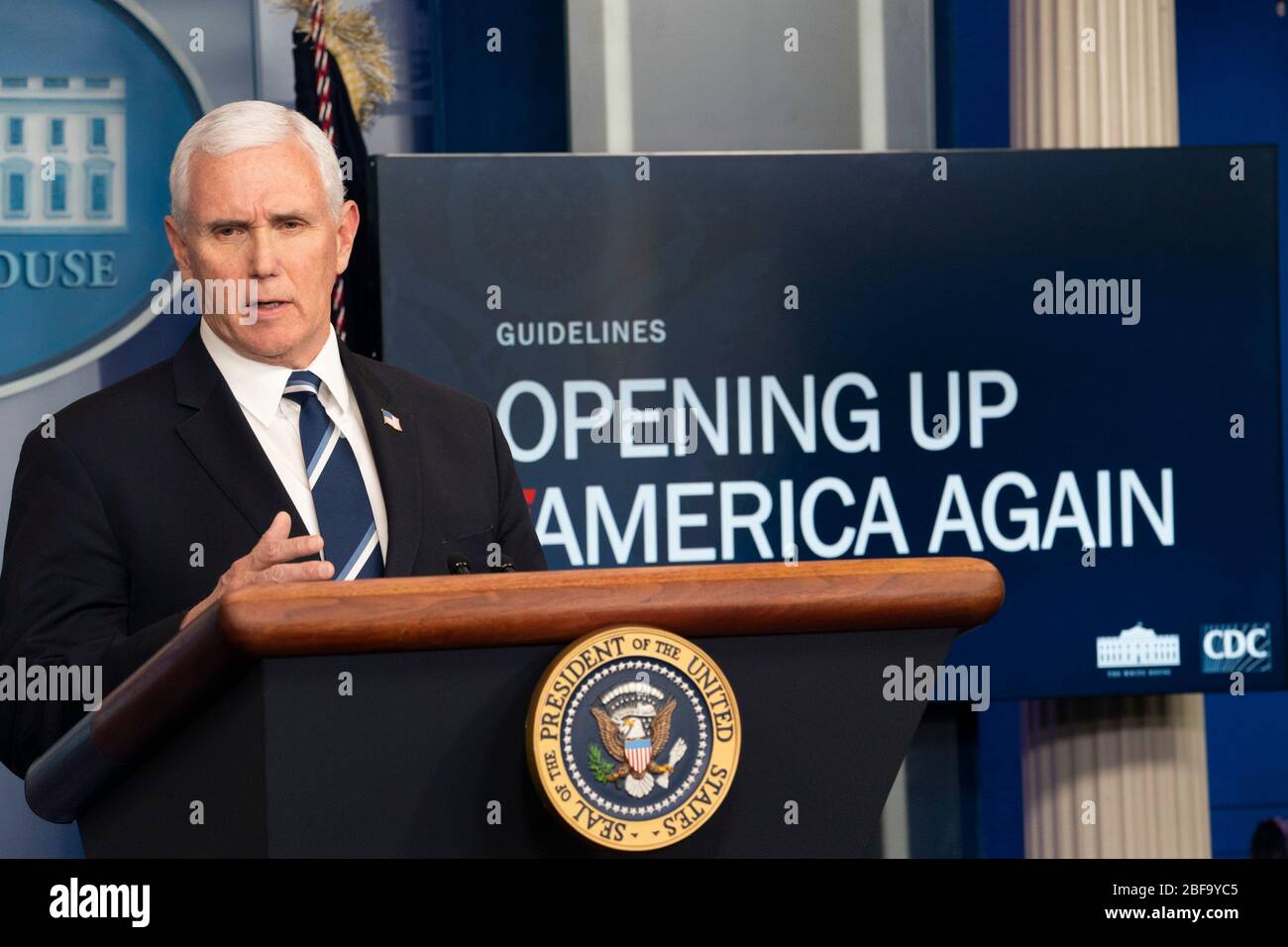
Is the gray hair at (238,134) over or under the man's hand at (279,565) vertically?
over

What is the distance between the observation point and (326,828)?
3.74ft

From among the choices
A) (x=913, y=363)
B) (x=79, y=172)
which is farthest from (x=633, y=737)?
(x=79, y=172)

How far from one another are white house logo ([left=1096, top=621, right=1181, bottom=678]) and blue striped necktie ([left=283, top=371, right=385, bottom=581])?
2.08m

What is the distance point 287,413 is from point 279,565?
21.6 inches

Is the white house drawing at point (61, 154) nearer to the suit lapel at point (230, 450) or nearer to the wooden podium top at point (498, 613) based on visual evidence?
the suit lapel at point (230, 450)

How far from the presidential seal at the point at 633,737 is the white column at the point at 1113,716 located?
8.58 ft

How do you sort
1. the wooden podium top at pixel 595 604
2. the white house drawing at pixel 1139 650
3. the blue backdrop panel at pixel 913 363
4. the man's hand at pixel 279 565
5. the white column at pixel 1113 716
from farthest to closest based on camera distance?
the white column at pixel 1113 716, the white house drawing at pixel 1139 650, the blue backdrop panel at pixel 913 363, the man's hand at pixel 279 565, the wooden podium top at pixel 595 604

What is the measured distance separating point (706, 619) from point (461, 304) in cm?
209

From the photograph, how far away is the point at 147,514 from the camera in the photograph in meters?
1.70

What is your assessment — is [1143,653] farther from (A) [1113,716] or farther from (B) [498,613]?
(B) [498,613]

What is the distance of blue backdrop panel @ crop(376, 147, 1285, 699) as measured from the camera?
3201mm

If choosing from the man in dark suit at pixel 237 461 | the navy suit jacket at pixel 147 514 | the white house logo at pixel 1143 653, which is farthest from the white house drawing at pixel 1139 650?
the navy suit jacket at pixel 147 514

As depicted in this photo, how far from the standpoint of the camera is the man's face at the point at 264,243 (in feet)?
5.96
